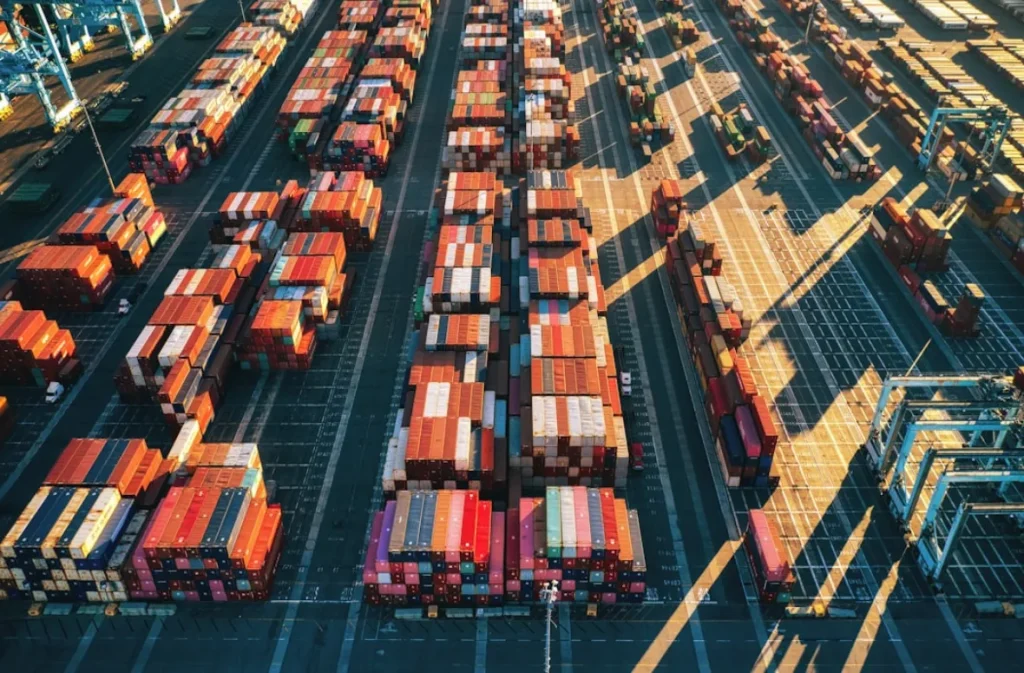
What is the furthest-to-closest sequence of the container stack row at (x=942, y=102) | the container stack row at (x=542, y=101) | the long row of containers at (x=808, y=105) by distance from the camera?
1. the container stack row at (x=542, y=101)
2. the container stack row at (x=942, y=102)
3. the long row of containers at (x=808, y=105)

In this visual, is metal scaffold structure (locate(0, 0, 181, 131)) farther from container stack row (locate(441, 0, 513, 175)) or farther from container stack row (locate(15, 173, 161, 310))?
container stack row (locate(441, 0, 513, 175))

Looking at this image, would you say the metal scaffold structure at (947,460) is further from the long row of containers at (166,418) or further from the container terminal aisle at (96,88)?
the container terminal aisle at (96,88)

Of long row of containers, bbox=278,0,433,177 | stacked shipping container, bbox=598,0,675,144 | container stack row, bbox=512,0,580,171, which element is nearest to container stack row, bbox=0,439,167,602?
long row of containers, bbox=278,0,433,177

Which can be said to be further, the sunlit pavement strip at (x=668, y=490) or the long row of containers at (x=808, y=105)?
the long row of containers at (x=808, y=105)

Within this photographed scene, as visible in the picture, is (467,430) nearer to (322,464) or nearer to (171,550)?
(322,464)

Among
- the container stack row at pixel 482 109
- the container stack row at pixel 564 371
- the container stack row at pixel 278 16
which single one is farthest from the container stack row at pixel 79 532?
the container stack row at pixel 278 16

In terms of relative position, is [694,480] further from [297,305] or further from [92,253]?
[92,253]
